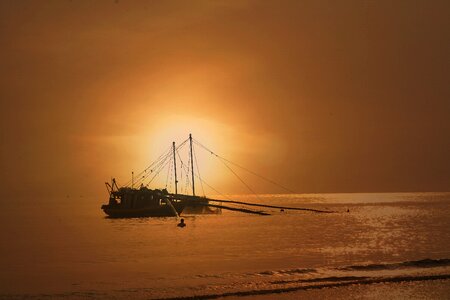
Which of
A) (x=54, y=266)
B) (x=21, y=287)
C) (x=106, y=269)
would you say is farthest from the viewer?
(x=54, y=266)

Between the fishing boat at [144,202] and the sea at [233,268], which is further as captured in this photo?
the fishing boat at [144,202]

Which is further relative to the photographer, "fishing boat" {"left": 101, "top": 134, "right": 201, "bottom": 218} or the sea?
"fishing boat" {"left": 101, "top": 134, "right": 201, "bottom": 218}

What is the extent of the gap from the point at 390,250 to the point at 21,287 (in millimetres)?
35070

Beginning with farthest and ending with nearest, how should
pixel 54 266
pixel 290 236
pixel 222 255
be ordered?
1. pixel 290 236
2. pixel 222 255
3. pixel 54 266

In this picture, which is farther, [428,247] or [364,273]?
[428,247]

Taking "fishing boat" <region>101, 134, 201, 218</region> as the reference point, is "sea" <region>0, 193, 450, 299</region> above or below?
below

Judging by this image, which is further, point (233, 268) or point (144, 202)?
point (144, 202)

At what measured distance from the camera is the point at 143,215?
118 m

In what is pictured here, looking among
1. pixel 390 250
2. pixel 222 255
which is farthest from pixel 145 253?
pixel 390 250

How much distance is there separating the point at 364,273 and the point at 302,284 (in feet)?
21.2

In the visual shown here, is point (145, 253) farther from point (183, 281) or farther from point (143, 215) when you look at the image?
point (143, 215)

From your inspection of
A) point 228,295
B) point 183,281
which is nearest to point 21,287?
point 183,281

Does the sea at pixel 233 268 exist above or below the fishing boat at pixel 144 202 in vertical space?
below

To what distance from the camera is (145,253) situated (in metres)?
58.5
